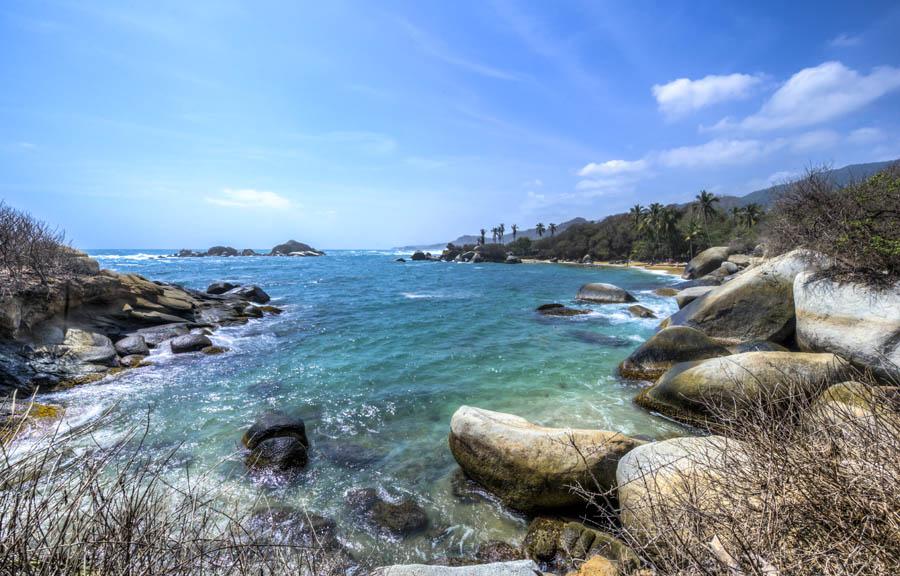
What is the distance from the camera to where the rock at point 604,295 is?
2286 centimetres

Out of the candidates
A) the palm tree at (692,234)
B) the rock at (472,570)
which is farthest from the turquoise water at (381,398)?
the palm tree at (692,234)

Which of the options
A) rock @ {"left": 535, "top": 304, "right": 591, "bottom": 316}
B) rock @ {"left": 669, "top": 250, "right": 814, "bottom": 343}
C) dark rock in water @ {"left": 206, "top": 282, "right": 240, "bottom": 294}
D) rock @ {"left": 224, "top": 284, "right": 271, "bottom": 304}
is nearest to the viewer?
rock @ {"left": 669, "top": 250, "right": 814, "bottom": 343}

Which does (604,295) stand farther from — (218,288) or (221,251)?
(221,251)

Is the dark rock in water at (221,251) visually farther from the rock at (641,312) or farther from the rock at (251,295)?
the rock at (641,312)

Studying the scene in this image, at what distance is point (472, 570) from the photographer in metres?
3.89

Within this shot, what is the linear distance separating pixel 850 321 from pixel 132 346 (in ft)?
66.4

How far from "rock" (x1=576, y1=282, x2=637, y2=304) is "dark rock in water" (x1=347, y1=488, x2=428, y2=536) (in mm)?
20368

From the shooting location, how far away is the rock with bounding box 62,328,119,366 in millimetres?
11469

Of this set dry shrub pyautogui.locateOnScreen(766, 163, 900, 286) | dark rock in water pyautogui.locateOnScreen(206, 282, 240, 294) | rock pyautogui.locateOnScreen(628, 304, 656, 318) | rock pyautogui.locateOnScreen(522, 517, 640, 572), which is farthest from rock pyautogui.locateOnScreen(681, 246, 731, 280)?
dark rock in water pyautogui.locateOnScreen(206, 282, 240, 294)

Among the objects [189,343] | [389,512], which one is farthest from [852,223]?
[189,343]

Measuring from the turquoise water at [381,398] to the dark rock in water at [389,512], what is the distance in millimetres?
169

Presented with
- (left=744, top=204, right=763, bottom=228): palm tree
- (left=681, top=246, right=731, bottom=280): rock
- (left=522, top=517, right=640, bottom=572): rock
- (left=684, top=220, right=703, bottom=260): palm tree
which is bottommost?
(left=522, top=517, right=640, bottom=572): rock

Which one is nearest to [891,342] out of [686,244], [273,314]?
[273,314]

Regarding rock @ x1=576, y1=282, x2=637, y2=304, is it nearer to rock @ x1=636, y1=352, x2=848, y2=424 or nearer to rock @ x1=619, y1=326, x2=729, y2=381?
rock @ x1=619, y1=326, x2=729, y2=381
